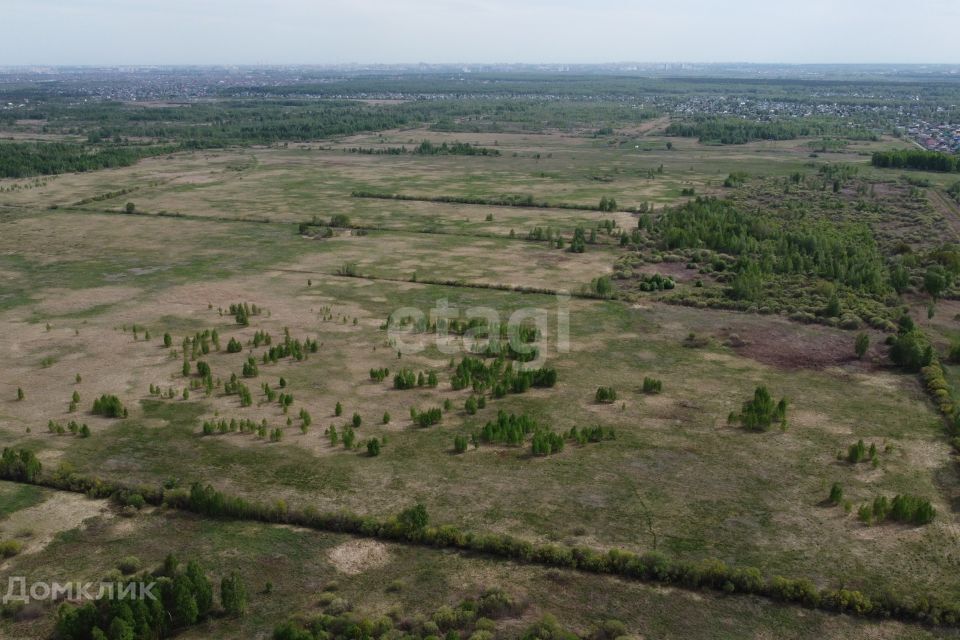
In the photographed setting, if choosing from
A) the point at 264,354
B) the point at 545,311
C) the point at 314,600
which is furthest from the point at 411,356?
the point at 314,600

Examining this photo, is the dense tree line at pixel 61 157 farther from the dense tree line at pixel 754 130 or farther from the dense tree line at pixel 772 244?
the dense tree line at pixel 754 130

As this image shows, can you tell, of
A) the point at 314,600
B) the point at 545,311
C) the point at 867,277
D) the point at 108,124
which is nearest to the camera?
the point at 314,600

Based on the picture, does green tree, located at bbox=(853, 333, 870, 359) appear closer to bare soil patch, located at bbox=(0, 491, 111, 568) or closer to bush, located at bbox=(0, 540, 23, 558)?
bare soil patch, located at bbox=(0, 491, 111, 568)

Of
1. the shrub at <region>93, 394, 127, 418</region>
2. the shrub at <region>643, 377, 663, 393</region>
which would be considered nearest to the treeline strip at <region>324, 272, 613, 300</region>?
the shrub at <region>643, 377, 663, 393</region>

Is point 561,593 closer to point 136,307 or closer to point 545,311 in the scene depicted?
point 545,311

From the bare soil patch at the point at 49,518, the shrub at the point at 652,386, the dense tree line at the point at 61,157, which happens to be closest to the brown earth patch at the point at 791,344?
the shrub at the point at 652,386

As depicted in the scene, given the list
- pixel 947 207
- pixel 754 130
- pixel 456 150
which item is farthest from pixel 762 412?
pixel 754 130
